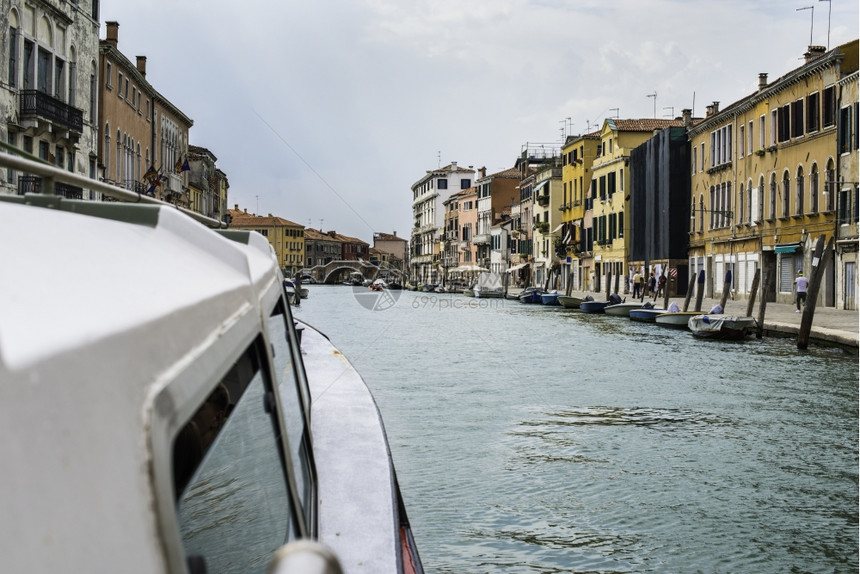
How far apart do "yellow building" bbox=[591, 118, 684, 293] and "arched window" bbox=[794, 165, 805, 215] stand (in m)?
16.7

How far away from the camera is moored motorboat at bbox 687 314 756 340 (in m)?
19.9

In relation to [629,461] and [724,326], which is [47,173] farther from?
[724,326]

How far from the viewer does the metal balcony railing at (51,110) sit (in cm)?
2136

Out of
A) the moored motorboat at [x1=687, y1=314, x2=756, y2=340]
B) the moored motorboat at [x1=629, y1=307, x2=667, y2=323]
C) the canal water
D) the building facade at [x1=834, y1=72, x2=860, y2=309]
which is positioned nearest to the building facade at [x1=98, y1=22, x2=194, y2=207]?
the canal water

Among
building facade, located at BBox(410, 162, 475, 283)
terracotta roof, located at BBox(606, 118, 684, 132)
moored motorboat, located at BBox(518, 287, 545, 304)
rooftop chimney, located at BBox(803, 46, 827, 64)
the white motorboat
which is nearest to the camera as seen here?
the white motorboat

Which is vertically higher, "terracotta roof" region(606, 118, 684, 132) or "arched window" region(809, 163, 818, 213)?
"terracotta roof" region(606, 118, 684, 132)

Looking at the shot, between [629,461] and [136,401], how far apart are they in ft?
25.9

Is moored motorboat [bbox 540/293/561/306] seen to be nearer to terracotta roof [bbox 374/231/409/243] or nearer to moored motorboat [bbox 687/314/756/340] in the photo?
moored motorboat [bbox 687/314/756/340]

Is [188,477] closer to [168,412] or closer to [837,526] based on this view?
[168,412]

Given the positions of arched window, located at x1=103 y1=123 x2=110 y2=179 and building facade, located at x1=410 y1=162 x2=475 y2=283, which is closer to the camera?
arched window, located at x1=103 y1=123 x2=110 y2=179

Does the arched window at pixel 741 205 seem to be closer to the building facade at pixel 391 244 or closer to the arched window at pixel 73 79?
the arched window at pixel 73 79

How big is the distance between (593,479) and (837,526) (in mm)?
1879

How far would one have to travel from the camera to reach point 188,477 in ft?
4.06

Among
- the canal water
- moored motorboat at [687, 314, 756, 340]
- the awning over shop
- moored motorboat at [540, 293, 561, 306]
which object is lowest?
the canal water
